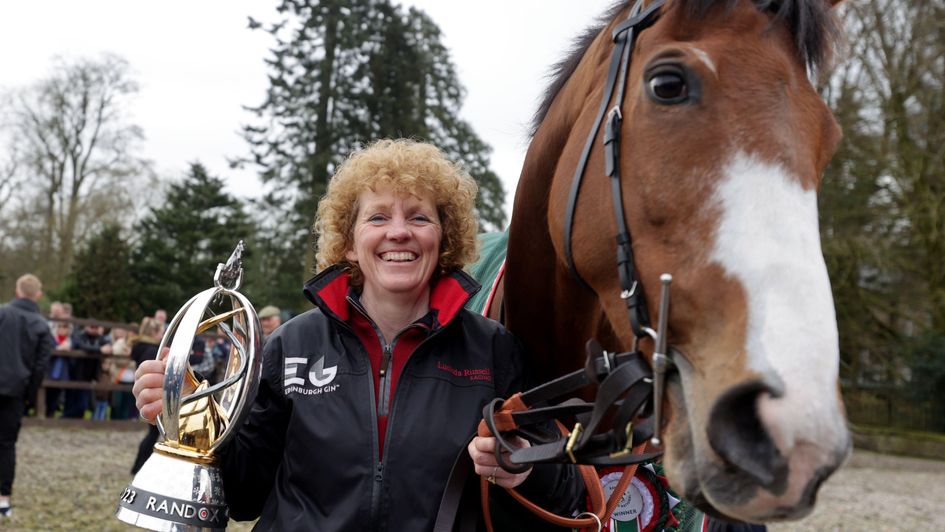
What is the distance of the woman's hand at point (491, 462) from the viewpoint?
6.44ft

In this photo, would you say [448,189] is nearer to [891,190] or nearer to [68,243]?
[891,190]

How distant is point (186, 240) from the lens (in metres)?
24.4

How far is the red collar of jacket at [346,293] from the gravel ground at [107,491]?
5.68m

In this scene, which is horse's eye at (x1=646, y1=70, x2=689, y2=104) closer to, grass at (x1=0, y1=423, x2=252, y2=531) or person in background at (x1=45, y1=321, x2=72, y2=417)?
grass at (x1=0, y1=423, x2=252, y2=531)

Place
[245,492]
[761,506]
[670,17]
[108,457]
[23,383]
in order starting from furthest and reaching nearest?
1. [108,457]
2. [23,383]
3. [245,492]
4. [670,17]
5. [761,506]

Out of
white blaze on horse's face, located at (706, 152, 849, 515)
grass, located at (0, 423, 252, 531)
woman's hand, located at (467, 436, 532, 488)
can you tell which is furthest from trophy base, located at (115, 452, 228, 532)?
grass, located at (0, 423, 252, 531)

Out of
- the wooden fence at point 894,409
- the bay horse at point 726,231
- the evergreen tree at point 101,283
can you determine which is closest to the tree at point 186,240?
the evergreen tree at point 101,283

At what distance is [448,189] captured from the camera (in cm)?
253

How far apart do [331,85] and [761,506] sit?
61.1 ft

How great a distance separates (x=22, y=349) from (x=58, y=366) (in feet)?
17.5

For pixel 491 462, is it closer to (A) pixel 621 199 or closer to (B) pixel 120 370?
(A) pixel 621 199

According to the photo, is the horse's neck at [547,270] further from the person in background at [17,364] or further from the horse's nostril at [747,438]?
the person in background at [17,364]

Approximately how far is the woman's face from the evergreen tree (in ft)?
69.9

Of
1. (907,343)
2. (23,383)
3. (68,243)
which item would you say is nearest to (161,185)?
(68,243)
